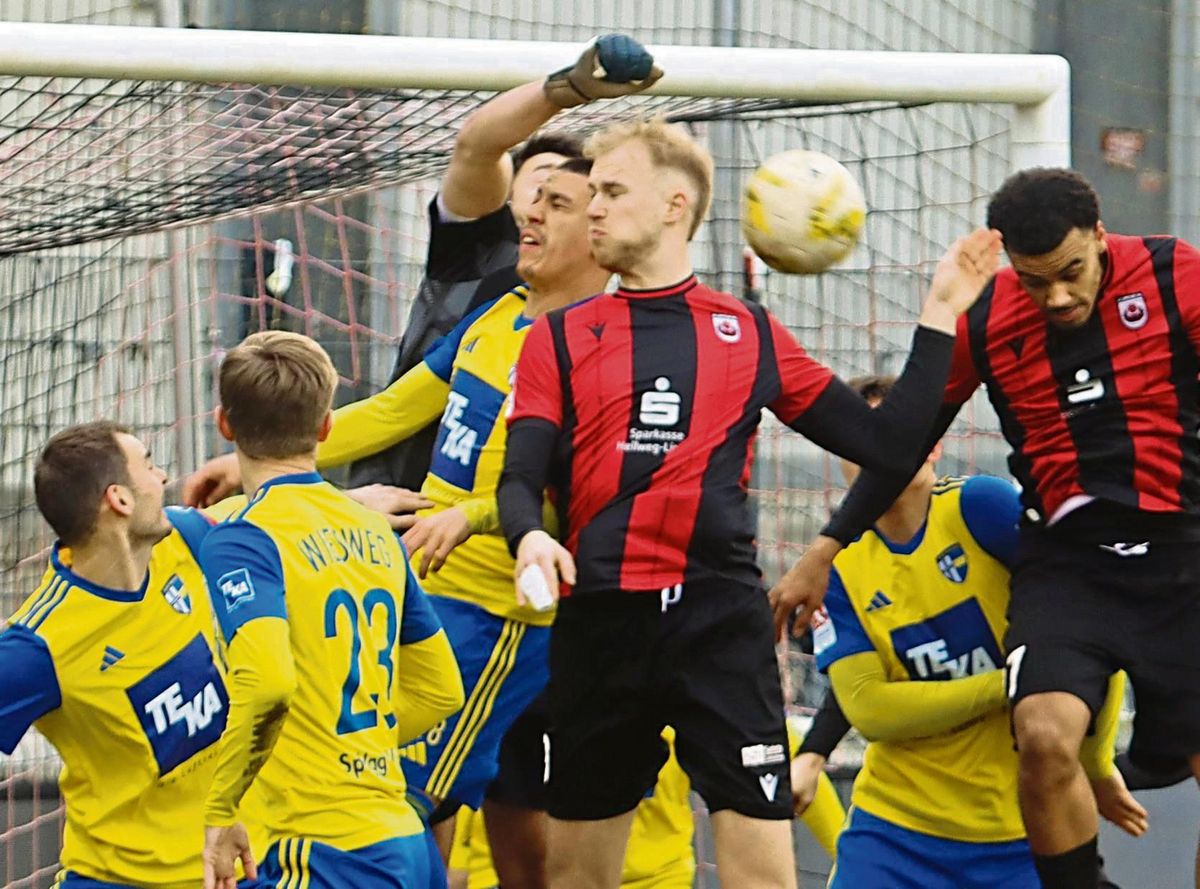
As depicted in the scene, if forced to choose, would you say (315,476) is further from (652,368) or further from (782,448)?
(782,448)

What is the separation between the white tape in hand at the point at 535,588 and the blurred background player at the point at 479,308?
0.86 meters

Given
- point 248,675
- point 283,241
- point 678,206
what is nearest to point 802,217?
point 678,206

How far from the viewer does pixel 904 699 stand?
196 inches

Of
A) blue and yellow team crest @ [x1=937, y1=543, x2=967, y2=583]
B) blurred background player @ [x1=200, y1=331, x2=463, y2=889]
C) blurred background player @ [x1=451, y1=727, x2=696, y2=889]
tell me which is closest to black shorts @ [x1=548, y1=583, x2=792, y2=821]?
blurred background player @ [x1=200, y1=331, x2=463, y2=889]

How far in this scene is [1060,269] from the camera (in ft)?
14.7

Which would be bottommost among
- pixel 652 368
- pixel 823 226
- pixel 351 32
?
pixel 652 368

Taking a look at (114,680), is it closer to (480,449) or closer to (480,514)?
(480,514)

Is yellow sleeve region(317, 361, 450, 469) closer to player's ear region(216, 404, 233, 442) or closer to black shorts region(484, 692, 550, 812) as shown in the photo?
black shorts region(484, 692, 550, 812)

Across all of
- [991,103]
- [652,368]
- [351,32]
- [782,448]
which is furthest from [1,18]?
[652,368]

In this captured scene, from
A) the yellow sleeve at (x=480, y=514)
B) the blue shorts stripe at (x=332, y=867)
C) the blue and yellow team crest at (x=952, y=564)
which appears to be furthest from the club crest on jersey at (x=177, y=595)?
the blue and yellow team crest at (x=952, y=564)

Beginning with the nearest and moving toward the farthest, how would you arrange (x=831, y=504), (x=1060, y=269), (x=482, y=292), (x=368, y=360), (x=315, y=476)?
1. (x=315, y=476)
2. (x=1060, y=269)
3. (x=482, y=292)
4. (x=831, y=504)
5. (x=368, y=360)

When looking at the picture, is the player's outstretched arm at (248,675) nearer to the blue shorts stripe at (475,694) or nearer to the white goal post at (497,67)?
the blue shorts stripe at (475,694)

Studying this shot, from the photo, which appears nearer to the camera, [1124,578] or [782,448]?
[1124,578]

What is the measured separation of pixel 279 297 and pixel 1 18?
5.28 feet
